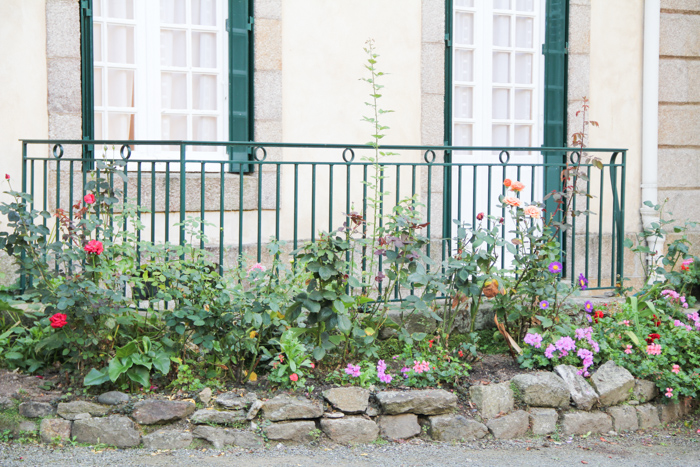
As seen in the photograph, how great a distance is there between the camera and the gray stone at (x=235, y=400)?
11.4 feet

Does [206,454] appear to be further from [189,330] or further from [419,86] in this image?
[419,86]

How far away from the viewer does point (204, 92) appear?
17.5ft

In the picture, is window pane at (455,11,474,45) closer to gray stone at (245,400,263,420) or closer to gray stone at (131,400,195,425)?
gray stone at (245,400,263,420)

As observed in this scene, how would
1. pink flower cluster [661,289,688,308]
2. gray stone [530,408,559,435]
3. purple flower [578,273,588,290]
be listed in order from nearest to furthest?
gray stone [530,408,559,435]
purple flower [578,273,588,290]
pink flower cluster [661,289,688,308]

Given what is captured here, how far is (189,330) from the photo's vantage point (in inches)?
149

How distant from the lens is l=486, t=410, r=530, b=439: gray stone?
12.0 feet

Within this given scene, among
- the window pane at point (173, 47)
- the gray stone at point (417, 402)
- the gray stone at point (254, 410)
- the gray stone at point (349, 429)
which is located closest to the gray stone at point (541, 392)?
the gray stone at point (417, 402)

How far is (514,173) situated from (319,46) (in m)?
1.94

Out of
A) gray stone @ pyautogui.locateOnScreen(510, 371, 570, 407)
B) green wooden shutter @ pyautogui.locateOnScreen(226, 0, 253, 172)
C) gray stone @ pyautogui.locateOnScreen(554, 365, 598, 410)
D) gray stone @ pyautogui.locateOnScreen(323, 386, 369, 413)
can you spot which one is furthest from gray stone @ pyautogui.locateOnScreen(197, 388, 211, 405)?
green wooden shutter @ pyautogui.locateOnScreen(226, 0, 253, 172)

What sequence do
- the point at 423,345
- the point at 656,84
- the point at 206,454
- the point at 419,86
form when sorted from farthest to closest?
the point at 656,84 < the point at 419,86 < the point at 423,345 < the point at 206,454

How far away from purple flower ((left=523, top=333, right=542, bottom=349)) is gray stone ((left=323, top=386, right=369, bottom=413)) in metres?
1.00

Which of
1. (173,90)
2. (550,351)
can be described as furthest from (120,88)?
(550,351)

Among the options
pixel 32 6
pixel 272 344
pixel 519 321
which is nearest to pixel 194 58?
pixel 32 6

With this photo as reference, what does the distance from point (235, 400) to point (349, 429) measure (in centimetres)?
55
